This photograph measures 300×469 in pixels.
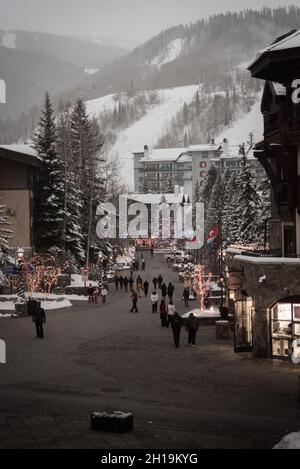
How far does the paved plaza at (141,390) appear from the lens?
12984mm

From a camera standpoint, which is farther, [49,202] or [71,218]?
[71,218]

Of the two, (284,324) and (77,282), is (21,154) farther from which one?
(284,324)

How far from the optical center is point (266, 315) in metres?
22.6

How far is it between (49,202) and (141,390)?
1316 inches

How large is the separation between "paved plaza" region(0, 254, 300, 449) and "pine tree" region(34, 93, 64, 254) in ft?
68.9

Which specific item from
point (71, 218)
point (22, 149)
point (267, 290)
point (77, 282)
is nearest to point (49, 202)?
point (71, 218)

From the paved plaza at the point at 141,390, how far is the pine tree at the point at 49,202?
21.0 metres

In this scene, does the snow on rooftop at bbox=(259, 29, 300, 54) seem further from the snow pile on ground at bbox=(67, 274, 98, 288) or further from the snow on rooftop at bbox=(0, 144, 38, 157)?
the snow on rooftop at bbox=(0, 144, 38, 157)

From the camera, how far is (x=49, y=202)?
49.8m

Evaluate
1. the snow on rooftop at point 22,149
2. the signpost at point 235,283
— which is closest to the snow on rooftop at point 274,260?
the signpost at point 235,283

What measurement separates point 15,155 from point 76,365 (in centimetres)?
2886

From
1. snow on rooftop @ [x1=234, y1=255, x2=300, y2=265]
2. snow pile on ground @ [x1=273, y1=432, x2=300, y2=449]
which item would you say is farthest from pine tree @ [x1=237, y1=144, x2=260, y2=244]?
snow pile on ground @ [x1=273, y1=432, x2=300, y2=449]

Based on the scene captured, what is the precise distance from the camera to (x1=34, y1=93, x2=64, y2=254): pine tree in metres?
50.1

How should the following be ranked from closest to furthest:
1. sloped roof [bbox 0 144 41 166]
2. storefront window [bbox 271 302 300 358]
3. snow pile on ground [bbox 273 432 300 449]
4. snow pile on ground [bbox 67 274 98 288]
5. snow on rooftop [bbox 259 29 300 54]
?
1. snow pile on ground [bbox 273 432 300 449]
2. snow on rooftop [bbox 259 29 300 54]
3. storefront window [bbox 271 302 300 358]
4. snow pile on ground [bbox 67 274 98 288]
5. sloped roof [bbox 0 144 41 166]
